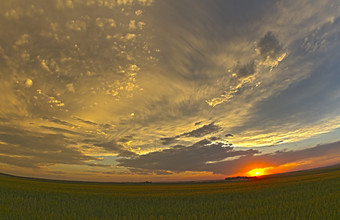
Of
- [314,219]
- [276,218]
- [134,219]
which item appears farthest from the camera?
[134,219]

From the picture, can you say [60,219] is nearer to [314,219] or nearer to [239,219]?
[239,219]

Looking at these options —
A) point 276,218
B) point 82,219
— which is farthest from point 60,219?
point 276,218

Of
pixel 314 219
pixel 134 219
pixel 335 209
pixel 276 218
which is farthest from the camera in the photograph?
pixel 134 219

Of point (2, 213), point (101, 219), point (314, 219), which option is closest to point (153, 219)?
point (101, 219)

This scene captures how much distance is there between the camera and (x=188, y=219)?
750 cm

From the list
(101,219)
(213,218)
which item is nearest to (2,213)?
(101,219)

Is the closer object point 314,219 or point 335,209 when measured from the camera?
point 314,219

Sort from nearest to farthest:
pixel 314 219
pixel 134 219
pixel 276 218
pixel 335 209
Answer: pixel 314 219 < pixel 276 218 < pixel 335 209 < pixel 134 219

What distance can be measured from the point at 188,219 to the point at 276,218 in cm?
309

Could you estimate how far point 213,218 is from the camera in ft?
24.4

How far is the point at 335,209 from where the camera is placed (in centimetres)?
731

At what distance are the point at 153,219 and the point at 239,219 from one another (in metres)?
3.26

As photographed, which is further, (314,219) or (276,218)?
(276,218)

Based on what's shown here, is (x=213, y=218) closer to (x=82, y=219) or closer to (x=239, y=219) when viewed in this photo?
(x=239, y=219)
